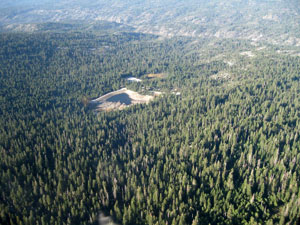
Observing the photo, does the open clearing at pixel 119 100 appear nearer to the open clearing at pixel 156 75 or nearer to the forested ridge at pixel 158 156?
the forested ridge at pixel 158 156

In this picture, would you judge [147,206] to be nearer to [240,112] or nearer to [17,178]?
[17,178]

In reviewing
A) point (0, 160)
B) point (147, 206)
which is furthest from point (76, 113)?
point (147, 206)

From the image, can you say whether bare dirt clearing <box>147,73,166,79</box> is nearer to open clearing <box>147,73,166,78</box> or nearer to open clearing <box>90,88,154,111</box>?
open clearing <box>147,73,166,78</box>

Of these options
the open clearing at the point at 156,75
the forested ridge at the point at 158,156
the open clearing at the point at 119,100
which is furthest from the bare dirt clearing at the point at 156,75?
the forested ridge at the point at 158,156

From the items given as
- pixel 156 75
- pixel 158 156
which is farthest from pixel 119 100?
pixel 158 156

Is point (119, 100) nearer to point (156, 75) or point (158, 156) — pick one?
point (156, 75)
